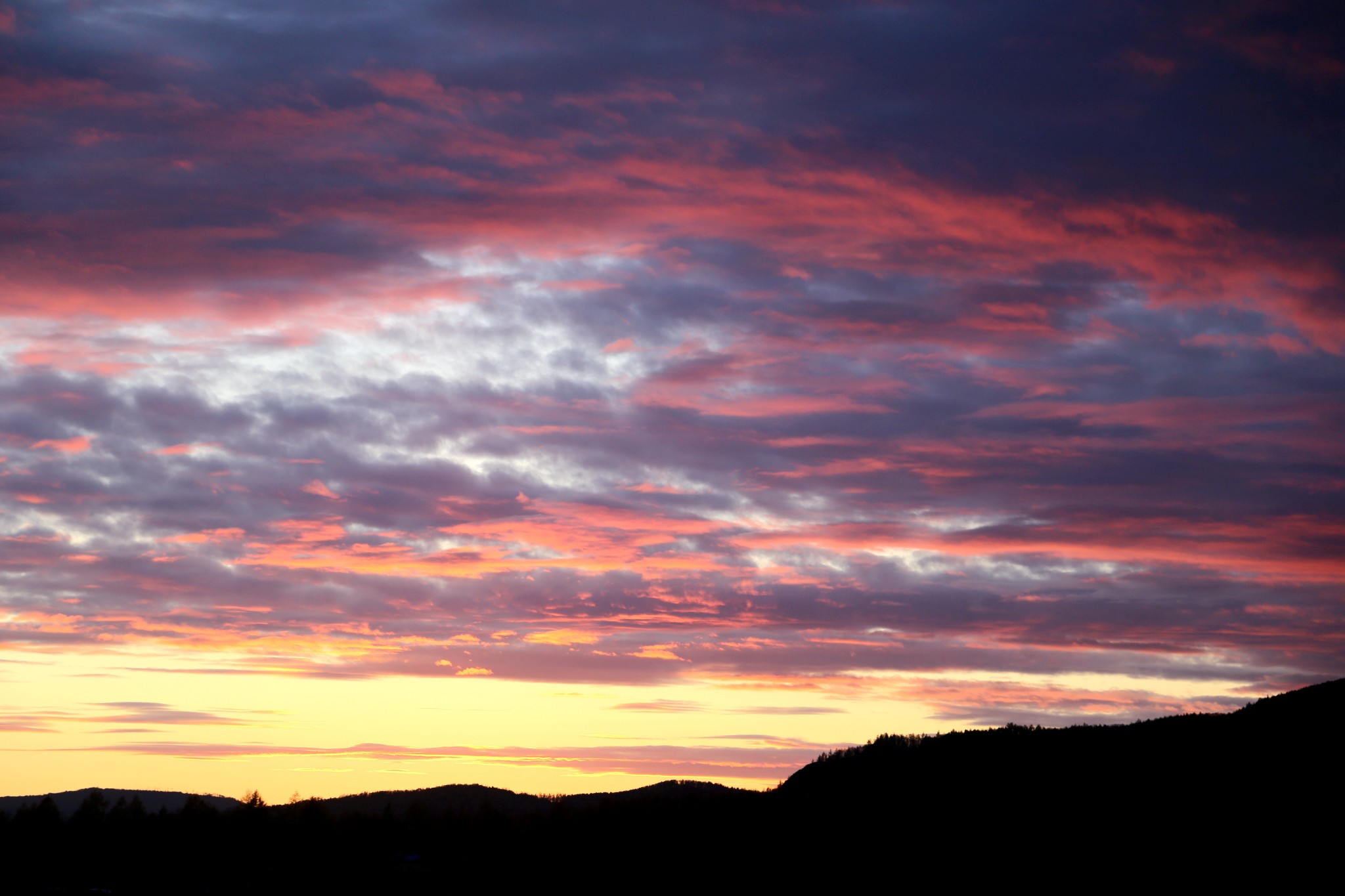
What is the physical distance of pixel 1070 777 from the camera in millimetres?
51375

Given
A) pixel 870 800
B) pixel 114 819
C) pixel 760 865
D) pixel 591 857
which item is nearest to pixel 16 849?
pixel 114 819

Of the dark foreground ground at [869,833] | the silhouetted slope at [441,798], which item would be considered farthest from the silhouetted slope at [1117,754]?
the silhouetted slope at [441,798]

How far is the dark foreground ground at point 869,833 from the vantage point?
40344mm

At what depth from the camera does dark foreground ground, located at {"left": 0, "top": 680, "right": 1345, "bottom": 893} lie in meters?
40.3

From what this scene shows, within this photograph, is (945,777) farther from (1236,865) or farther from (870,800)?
(1236,865)

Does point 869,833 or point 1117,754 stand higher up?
point 1117,754

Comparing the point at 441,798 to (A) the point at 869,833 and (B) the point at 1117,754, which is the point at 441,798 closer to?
(A) the point at 869,833

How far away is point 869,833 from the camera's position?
5191cm

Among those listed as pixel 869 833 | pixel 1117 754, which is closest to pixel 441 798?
pixel 869 833

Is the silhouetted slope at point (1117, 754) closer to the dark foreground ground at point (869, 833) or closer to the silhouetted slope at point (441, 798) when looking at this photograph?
the dark foreground ground at point (869, 833)

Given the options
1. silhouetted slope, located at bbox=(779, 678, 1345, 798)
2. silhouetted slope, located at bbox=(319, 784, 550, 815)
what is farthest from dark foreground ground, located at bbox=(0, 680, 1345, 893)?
silhouetted slope, located at bbox=(319, 784, 550, 815)

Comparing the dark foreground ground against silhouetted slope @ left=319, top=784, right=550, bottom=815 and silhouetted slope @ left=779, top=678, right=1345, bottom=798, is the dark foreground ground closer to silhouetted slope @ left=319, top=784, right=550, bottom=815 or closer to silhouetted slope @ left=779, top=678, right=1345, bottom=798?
silhouetted slope @ left=779, top=678, right=1345, bottom=798

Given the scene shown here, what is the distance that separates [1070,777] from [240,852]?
4178 cm

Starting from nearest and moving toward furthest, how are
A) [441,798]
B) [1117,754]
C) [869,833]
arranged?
[869,833], [1117,754], [441,798]
